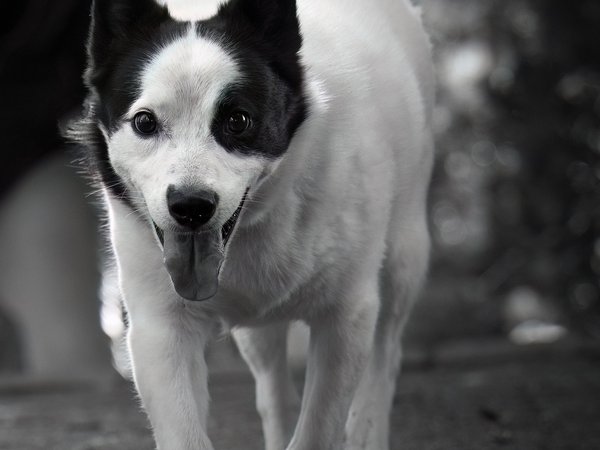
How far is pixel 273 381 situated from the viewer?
15.5 feet

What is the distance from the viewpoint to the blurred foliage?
984cm

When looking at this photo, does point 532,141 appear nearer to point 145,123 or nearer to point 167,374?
point 167,374

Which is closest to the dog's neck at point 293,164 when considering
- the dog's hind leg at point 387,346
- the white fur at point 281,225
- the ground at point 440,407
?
the white fur at point 281,225

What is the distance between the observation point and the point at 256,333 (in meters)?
4.73

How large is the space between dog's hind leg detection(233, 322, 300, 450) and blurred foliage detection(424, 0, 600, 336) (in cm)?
534

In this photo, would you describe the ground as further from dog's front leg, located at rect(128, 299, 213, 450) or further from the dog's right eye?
the dog's right eye

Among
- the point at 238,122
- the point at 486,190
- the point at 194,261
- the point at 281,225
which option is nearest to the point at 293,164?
the point at 281,225

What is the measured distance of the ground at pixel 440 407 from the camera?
578 cm

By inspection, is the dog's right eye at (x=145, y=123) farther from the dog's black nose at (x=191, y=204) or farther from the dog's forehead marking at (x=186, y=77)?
the dog's black nose at (x=191, y=204)

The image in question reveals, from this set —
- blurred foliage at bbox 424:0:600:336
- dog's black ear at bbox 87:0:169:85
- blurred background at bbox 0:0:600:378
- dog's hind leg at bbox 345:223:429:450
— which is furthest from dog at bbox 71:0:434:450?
blurred foliage at bbox 424:0:600:336

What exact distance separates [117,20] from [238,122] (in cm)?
51

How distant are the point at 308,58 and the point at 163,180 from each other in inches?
33.0

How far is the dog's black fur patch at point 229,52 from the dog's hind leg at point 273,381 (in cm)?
118

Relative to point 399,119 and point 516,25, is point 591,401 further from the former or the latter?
point 516,25
